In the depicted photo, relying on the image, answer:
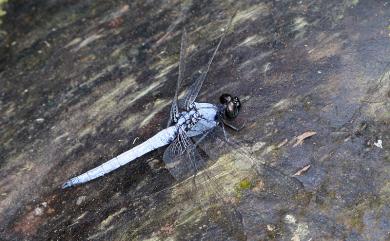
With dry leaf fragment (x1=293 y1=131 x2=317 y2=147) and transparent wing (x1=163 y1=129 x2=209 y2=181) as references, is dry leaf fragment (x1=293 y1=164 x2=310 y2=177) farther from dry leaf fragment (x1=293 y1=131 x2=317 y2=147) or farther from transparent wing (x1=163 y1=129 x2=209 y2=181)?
transparent wing (x1=163 y1=129 x2=209 y2=181)

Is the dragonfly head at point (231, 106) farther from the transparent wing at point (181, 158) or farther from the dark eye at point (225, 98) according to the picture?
the transparent wing at point (181, 158)

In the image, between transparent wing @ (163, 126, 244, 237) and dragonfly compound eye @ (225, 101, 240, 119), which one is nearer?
transparent wing @ (163, 126, 244, 237)

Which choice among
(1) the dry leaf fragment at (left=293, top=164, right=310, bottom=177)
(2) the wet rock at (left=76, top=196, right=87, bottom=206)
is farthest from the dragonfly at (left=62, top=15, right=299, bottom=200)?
(1) the dry leaf fragment at (left=293, top=164, right=310, bottom=177)

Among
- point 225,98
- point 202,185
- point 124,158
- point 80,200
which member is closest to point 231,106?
point 225,98

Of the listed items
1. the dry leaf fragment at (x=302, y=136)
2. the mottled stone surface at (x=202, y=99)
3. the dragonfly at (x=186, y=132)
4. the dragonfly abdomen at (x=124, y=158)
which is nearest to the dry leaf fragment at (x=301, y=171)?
the mottled stone surface at (x=202, y=99)

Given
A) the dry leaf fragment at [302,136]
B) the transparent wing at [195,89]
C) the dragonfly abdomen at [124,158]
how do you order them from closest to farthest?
the dry leaf fragment at [302,136] → the dragonfly abdomen at [124,158] → the transparent wing at [195,89]

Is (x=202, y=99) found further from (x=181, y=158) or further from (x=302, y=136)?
(x=302, y=136)
